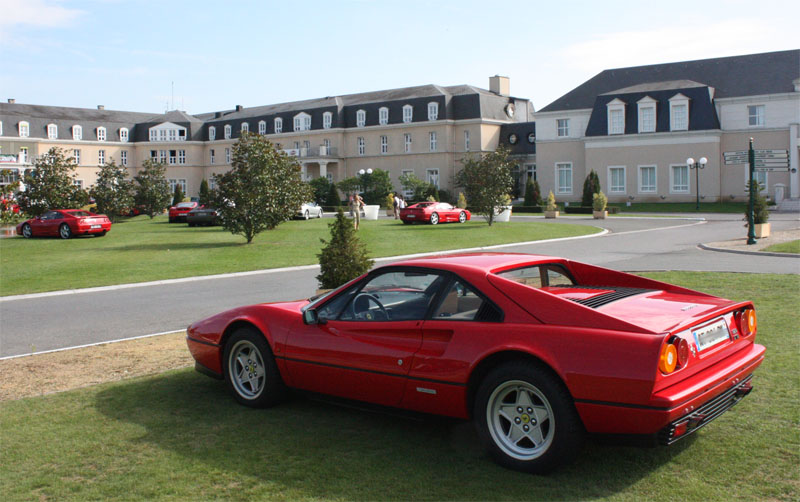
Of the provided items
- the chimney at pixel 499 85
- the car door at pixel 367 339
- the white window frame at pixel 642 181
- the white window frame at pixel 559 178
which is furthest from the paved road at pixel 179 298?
the chimney at pixel 499 85

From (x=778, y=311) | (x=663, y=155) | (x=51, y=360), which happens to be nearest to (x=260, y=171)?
(x=51, y=360)

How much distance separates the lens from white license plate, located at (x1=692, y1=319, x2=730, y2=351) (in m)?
4.36

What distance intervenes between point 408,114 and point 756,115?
34.2 metres

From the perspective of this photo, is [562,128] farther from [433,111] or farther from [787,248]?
[787,248]

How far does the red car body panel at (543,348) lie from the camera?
13.1ft

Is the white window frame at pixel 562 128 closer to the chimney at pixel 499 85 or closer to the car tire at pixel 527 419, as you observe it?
the chimney at pixel 499 85

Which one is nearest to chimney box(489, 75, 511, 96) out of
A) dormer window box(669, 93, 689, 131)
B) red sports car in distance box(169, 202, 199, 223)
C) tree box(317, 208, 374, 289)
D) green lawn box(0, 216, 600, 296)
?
dormer window box(669, 93, 689, 131)

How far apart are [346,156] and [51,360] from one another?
7113 centimetres

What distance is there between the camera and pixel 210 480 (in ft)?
14.3

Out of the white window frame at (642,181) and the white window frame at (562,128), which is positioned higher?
the white window frame at (562,128)

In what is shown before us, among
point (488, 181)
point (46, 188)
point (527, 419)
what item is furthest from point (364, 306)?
point (46, 188)

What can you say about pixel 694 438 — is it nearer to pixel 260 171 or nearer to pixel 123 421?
pixel 123 421

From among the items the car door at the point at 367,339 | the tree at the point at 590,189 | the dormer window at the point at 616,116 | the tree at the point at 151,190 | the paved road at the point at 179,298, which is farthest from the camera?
the dormer window at the point at 616,116

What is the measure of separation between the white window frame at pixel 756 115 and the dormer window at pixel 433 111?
3003 centimetres
